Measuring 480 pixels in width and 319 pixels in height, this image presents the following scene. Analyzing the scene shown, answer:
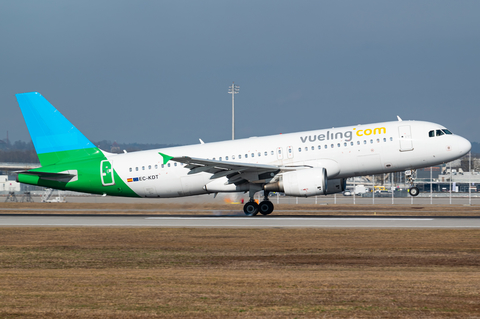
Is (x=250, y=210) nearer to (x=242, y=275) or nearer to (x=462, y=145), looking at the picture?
(x=462, y=145)

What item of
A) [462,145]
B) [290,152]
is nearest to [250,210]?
[290,152]

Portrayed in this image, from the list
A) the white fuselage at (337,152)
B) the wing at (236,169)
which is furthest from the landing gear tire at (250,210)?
the white fuselage at (337,152)

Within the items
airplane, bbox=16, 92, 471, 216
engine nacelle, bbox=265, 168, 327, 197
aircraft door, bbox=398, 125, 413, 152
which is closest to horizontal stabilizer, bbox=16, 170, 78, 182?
airplane, bbox=16, 92, 471, 216

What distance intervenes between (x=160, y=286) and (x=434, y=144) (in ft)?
80.4

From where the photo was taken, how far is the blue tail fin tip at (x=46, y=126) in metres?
Result: 36.0

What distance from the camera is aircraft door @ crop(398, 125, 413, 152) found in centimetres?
3184

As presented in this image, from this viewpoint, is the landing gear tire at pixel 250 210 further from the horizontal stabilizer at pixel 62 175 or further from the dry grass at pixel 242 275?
the horizontal stabilizer at pixel 62 175

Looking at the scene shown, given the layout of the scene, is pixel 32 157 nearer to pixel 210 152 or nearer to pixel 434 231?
pixel 210 152

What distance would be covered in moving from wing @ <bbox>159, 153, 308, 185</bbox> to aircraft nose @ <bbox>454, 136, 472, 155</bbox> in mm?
9377

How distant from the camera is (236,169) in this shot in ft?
108

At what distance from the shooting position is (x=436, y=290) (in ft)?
36.3

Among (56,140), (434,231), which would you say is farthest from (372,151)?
(56,140)

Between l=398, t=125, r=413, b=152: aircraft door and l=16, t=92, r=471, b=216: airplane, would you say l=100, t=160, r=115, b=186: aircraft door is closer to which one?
l=16, t=92, r=471, b=216: airplane

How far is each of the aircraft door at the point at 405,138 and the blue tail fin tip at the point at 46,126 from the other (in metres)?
20.3
